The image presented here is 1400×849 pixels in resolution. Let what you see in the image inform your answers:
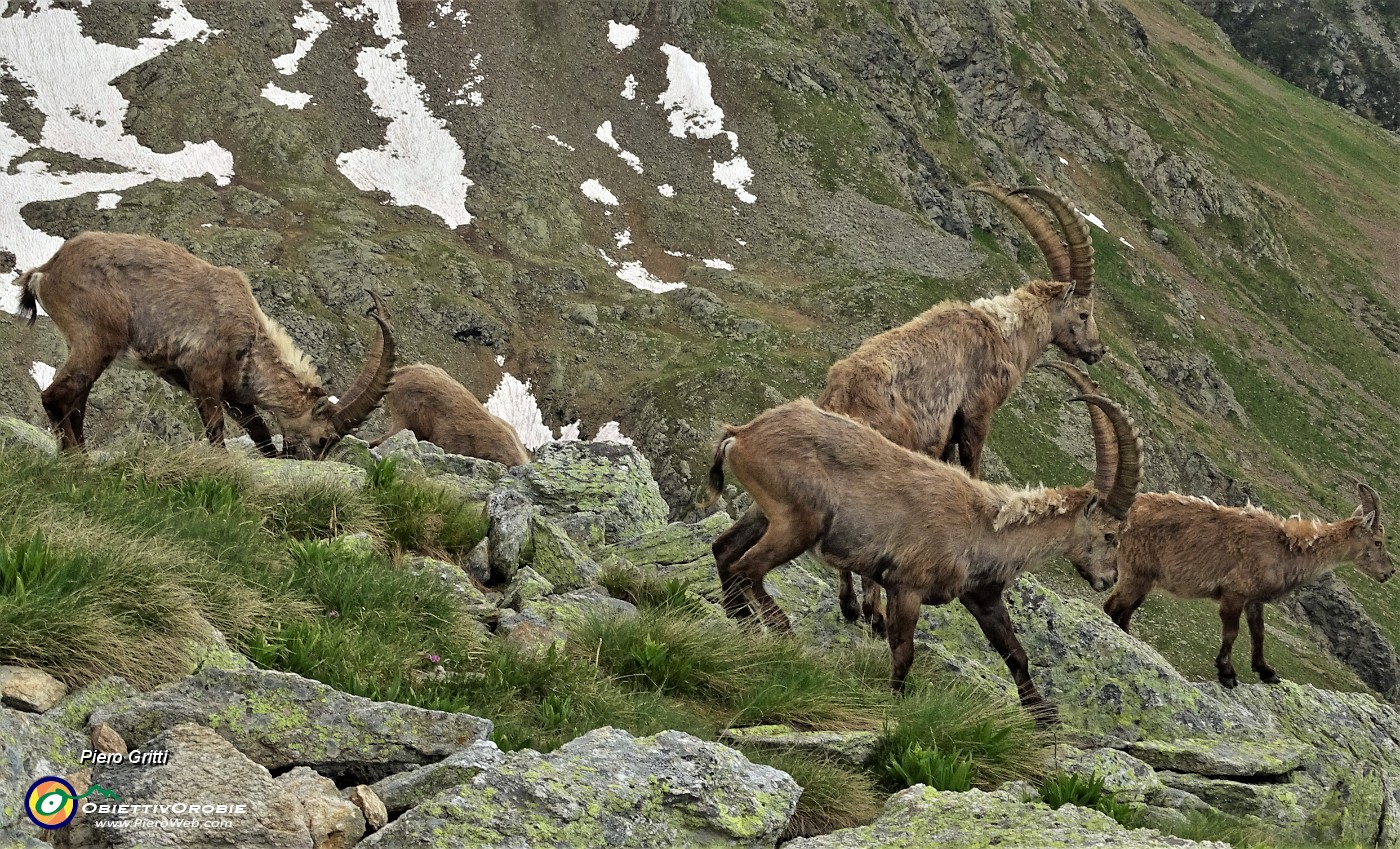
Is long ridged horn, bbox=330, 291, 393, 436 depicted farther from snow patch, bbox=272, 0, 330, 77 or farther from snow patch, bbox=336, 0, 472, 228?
snow patch, bbox=272, 0, 330, 77

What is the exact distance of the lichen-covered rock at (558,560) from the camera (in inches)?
430

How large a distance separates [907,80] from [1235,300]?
35.9m

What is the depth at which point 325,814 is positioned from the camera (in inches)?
221

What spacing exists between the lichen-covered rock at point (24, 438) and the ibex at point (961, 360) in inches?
239

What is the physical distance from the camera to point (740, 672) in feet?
28.9

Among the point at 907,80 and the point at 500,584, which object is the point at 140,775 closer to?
the point at 500,584

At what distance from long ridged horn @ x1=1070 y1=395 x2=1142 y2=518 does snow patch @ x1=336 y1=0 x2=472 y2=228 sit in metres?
59.5

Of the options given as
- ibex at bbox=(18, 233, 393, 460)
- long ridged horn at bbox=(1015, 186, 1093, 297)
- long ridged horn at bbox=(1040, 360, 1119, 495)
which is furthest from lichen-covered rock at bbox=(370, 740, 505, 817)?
long ridged horn at bbox=(1015, 186, 1093, 297)

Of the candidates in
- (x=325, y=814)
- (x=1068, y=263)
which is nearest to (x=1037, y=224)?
(x=1068, y=263)

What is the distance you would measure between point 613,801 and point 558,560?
5011 mm

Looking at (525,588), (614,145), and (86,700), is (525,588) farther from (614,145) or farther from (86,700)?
(614,145)

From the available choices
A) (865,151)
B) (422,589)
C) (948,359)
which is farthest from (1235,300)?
(422,589)

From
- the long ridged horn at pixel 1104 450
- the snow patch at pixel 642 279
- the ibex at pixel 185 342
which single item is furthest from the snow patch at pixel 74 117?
the long ridged horn at pixel 1104 450

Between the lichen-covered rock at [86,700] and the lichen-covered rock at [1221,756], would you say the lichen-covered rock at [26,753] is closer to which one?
the lichen-covered rock at [86,700]
